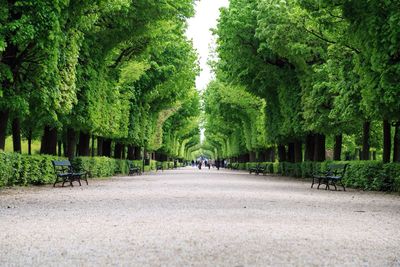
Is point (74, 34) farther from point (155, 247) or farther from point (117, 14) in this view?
point (155, 247)

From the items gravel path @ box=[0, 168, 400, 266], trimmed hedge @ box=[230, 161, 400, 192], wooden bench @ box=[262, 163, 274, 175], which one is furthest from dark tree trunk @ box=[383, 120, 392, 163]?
wooden bench @ box=[262, 163, 274, 175]

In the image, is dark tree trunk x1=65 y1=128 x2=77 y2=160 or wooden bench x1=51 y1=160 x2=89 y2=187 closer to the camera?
wooden bench x1=51 y1=160 x2=89 y2=187

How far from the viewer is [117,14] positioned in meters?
22.5

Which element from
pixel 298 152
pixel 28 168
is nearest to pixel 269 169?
pixel 298 152

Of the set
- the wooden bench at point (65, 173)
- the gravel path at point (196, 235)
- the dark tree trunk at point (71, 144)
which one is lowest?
the gravel path at point (196, 235)

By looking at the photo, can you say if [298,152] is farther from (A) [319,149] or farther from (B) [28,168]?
(B) [28,168]

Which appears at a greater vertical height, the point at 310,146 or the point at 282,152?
the point at 310,146

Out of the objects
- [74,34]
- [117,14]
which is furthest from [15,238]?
[117,14]

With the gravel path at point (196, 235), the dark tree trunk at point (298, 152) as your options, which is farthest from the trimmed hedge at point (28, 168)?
the dark tree trunk at point (298, 152)

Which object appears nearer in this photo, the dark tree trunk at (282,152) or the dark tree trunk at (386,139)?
the dark tree trunk at (386,139)

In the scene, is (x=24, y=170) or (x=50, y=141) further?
(x=50, y=141)

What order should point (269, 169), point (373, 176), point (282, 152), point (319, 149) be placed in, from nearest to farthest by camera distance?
point (373, 176)
point (319, 149)
point (282, 152)
point (269, 169)

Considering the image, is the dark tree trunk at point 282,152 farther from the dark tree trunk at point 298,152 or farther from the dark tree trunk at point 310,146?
the dark tree trunk at point 310,146

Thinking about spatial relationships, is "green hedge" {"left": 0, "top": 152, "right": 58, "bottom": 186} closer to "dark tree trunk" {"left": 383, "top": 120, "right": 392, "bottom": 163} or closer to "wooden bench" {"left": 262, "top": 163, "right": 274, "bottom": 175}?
"dark tree trunk" {"left": 383, "top": 120, "right": 392, "bottom": 163}
